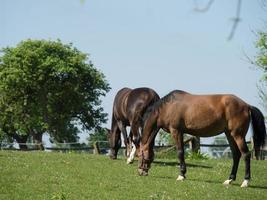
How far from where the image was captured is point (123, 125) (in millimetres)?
19000

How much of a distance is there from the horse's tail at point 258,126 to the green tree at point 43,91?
3909cm

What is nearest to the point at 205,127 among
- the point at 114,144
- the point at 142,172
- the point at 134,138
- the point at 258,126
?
the point at 258,126

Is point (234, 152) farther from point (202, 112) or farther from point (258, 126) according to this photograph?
point (202, 112)

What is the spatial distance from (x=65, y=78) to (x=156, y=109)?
4051cm

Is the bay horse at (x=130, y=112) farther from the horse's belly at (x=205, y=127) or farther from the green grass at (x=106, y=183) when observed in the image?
the horse's belly at (x=205, y=127)

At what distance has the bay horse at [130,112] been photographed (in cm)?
1756

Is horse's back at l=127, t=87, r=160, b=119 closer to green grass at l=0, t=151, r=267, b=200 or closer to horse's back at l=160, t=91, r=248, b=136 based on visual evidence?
green grass at l=0, t=151, r=267, b=200

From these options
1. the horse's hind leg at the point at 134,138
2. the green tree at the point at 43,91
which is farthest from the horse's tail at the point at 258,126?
the green tree at the point at 43,91

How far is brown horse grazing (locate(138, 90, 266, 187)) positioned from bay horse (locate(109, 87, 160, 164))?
7.54 ft

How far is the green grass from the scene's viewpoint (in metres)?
11.5

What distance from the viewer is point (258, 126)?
14055mm

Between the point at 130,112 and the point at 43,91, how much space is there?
1446 inches

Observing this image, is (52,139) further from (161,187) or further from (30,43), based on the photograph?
(161,187)

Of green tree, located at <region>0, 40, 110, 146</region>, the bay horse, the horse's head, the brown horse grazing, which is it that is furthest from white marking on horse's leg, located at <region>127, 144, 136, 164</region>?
green tree, located at <region>0, 40, 110, 146</region>
